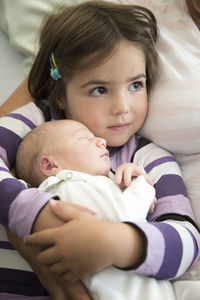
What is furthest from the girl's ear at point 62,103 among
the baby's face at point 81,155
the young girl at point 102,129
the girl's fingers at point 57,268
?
the girl's fingers at point 57,268

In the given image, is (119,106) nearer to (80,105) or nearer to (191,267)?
(80,105)

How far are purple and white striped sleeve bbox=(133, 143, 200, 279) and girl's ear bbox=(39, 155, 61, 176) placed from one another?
0.26m

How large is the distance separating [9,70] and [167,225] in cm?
104

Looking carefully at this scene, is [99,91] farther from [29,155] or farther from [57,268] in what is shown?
[57,268]

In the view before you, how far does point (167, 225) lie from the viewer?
2.64 feet

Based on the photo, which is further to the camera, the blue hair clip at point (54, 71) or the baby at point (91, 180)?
the blue hair clip at point (54, 71)

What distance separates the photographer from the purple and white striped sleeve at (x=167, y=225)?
74 cm

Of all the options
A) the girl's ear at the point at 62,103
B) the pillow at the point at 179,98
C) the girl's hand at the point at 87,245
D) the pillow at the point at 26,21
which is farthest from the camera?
the pillow at the point at 26,21

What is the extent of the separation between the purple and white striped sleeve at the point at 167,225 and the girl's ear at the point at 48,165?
0.84 ft

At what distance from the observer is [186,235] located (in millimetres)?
820

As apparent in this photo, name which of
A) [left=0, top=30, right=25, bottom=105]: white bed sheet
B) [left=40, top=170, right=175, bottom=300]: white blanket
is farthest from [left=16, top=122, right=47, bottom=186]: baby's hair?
[left=0, top=30, right=25, bottom=105]: white bed sheet

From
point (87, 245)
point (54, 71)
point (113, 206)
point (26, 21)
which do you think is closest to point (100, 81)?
point (54, 71)

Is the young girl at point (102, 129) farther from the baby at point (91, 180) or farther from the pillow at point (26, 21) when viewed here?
the pillow at point (26, 21)

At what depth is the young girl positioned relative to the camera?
720mm
